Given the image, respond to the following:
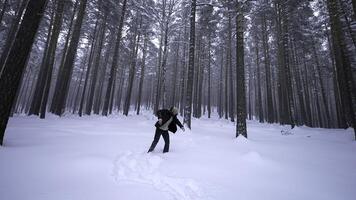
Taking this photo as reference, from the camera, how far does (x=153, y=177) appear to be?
4.08 meters

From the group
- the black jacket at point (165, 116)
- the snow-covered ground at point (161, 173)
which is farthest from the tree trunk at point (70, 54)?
the black jacket at point (165, 116)

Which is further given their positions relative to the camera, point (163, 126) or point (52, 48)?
point (52, 48)

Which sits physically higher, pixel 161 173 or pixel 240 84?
pixel 240 84

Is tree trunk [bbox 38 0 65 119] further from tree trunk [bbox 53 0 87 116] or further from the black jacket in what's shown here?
the black jacket

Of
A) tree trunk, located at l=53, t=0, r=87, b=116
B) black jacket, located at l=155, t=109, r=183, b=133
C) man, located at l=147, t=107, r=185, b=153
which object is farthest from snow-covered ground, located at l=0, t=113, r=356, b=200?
tree trunk, located at l=53, t=0, r=87, b=116

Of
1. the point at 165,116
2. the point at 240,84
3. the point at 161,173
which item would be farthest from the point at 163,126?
the point at 240,84

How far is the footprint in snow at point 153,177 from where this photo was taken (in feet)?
11.4

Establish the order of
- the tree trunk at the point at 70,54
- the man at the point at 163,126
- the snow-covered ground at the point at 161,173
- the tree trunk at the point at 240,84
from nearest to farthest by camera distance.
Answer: the snow-covered ground at the point at 161,173
the man at the point at 163,126
the tree trunk at the point at 240,84
the tree trunk at the point at 70,54

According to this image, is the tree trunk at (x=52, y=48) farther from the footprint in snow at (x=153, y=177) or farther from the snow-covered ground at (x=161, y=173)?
the footprint in snow at (x=153, y=177)

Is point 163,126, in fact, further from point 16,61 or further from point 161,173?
point 16,61

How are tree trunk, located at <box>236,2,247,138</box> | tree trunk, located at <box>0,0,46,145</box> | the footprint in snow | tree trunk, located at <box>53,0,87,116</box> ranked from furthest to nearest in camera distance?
1. tree trunk, located at <box>53,0,87,116</box>
2. tree trunk, located at <box>236,2,247,138</box>
3. tree trunk, located at <box>0,0,46,145</box>
4. the footprint in snow

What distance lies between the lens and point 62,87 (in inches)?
555

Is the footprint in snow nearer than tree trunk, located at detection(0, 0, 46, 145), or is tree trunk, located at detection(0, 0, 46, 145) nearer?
A: the footprint in snow

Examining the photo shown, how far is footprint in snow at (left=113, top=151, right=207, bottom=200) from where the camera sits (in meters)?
3.47
